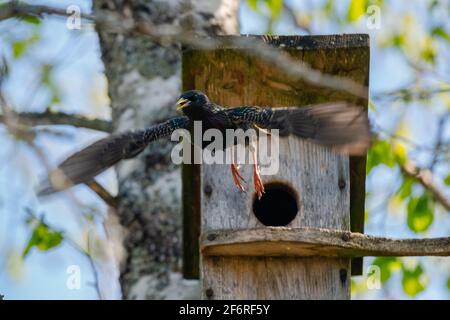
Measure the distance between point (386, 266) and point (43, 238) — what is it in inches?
86.7

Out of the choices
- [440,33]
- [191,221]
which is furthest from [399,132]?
[191,221]

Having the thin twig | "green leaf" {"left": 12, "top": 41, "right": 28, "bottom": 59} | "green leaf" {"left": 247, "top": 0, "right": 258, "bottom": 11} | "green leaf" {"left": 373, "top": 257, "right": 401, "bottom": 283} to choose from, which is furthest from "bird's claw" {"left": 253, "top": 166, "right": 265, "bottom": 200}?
"green leaf" {"left": 12, "top": 41, "right": 28, "bottom": 59}

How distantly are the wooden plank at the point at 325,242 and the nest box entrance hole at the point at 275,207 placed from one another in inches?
29.1

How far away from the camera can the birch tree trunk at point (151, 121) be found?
5.82 meters

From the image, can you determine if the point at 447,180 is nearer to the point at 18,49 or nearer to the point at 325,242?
the point at 325,242

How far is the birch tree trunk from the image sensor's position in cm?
582

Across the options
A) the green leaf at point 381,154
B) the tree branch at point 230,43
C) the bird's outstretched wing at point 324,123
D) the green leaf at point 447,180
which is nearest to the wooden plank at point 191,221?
the bird's outstretched wing at point 324,123

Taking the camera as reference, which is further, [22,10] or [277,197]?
[277,197]

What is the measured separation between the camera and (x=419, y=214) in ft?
21.1

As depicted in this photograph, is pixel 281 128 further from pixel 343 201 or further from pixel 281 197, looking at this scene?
pixel 281 197

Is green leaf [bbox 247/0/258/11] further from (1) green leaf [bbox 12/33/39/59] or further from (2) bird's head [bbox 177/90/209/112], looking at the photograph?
(2) bird's head [bbox 177/90/209/112]

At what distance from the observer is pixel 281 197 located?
19.0ft

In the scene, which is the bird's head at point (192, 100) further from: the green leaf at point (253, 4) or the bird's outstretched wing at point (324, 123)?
the green leaf at point (253, 4)

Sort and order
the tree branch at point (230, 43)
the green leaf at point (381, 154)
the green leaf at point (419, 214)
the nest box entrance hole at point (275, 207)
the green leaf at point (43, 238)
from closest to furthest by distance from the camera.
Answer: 1. the tree branch at point (230, 43)
2. the nest box entrance hole at point (275, 207)
3. the green leaf at point (43, 238)
4. the green leaf at point (419, 214)
5. the green leaf at point (381, 154)
